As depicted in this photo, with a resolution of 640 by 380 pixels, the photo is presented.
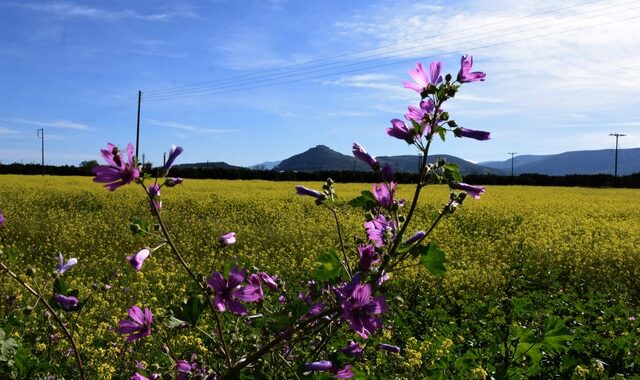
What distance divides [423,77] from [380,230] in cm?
38

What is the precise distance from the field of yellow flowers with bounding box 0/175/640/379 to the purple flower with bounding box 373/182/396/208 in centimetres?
18

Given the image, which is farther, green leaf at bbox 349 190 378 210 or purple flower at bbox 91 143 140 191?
green leaf at bbox 349 190 378 210

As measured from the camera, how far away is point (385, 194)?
4.62 feet

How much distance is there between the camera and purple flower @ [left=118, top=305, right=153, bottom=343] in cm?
130

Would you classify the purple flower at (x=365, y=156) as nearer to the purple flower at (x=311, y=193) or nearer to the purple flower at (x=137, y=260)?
the purple flower at (x=311, y=193)

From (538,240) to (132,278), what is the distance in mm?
7200

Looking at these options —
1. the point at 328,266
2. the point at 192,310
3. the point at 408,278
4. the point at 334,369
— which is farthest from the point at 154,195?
the point at 408,278

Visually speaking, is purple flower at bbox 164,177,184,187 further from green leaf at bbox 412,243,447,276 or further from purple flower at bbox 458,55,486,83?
purple flower at bbox 458,55,486,83

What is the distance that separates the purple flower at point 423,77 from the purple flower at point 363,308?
0.50m

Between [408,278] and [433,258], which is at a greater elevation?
[433,258]

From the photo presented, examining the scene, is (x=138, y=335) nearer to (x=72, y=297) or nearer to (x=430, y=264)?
(x=72, y=297)

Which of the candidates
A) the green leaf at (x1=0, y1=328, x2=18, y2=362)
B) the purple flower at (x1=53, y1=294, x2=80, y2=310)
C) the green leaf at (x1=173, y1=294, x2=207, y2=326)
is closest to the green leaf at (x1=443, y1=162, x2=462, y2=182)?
the green leaf at (x1=173, y1=294, x2=207, y2=326)

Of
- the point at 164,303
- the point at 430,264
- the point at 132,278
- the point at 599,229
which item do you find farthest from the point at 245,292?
the point at 599,229

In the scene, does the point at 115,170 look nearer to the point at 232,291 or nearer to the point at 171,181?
the point at 171,181
